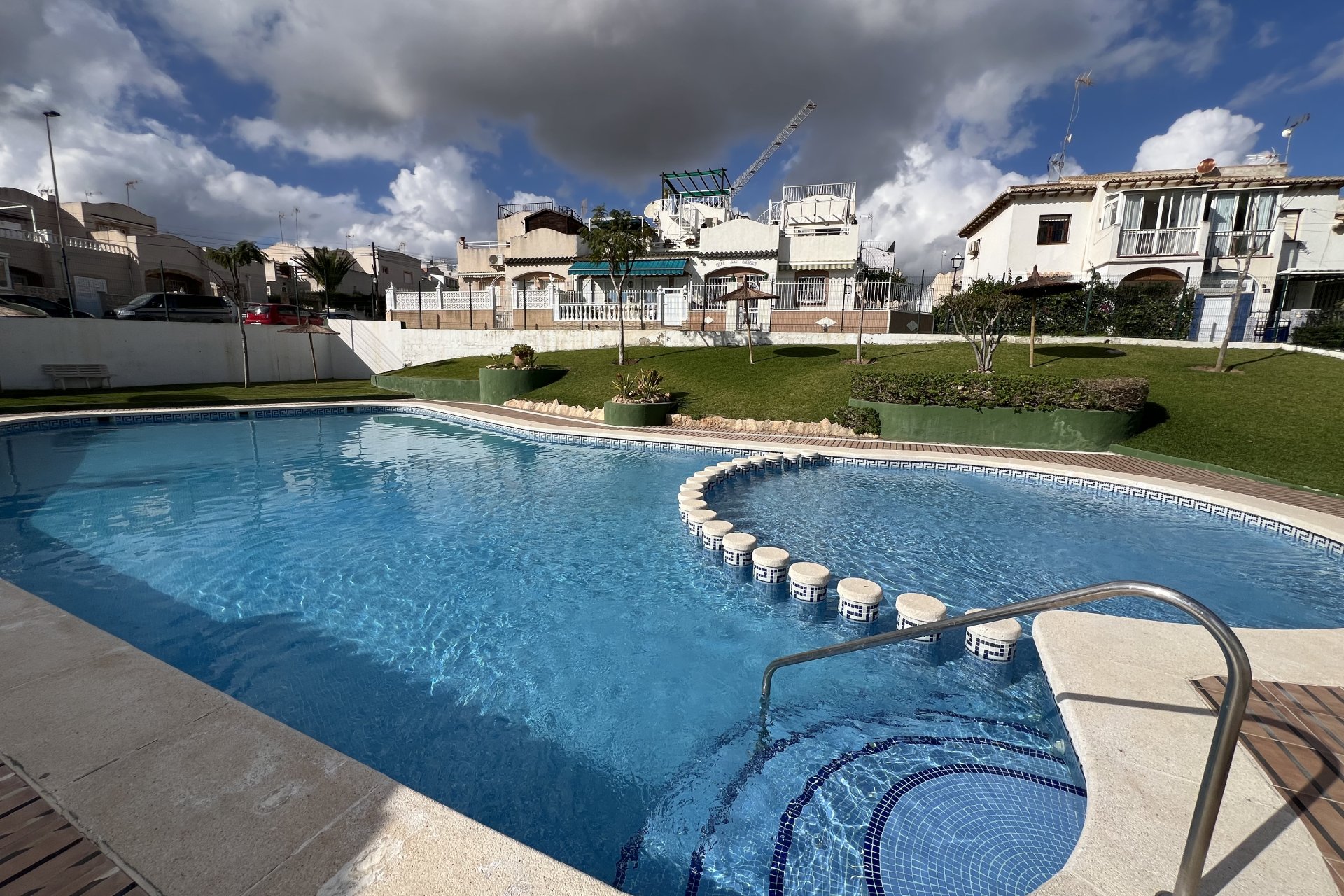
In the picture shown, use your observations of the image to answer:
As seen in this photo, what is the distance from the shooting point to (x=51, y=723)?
3254mm

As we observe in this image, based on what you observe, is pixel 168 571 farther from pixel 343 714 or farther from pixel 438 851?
pixel 438 851

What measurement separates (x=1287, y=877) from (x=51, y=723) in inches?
250

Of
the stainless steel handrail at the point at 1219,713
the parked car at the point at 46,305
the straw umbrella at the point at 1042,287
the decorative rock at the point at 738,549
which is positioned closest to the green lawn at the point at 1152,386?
the straw umbrella at the point at 1042,287

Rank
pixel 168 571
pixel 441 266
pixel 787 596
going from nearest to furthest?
pixel 787 596, pixel 168 571, pixel 441 266

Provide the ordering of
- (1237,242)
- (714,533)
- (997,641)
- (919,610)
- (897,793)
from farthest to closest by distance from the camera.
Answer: (1237,242), (714,533), (919,610), (997,641), (897,793)

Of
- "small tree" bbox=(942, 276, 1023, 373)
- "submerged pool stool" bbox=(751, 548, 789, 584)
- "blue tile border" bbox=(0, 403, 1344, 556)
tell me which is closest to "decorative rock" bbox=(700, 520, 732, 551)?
"submerged pool stool" bbox=(751, 548, 789, 584)

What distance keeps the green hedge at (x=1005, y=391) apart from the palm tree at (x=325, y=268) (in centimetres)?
4485

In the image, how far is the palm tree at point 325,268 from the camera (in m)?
45.7

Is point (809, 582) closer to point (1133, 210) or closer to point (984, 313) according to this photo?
point (984, 313)

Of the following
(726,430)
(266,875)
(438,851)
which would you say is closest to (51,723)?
(266,875)

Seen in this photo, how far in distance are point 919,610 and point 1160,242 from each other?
30.3 metres

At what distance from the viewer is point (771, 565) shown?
6602mm

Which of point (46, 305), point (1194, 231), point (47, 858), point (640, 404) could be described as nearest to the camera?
point (47, 858)

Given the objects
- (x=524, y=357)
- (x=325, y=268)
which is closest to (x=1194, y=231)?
(x=524, y=357)
